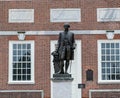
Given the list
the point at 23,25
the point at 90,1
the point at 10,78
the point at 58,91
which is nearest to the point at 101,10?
the point at 90,1

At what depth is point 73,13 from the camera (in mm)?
21719

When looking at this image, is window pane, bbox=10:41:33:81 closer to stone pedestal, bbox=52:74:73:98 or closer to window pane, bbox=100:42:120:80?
window pane, bbox=100:42:120:80

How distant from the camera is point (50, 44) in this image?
70.3 ft

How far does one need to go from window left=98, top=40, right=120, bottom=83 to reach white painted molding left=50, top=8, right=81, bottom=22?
158cm

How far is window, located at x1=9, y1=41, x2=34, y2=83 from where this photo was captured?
21438mm

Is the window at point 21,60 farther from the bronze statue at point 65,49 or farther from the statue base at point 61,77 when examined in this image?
the statue base at point 61,77

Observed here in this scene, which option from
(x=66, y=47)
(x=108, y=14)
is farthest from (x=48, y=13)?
(x=66, y=47)

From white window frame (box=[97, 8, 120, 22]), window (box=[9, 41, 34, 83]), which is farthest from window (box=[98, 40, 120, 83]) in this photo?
window (box=[9, 41, 34, 83])

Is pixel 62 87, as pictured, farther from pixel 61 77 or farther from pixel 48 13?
pixel 48 13

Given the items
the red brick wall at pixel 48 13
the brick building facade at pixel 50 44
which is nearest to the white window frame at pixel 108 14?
the brick building facade at pixel 50 44

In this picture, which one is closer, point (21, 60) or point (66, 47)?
point (66, 47)

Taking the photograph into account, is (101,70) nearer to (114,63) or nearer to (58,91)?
(114,63)

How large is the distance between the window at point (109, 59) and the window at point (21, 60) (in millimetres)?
3030

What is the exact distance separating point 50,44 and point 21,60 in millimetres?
1471
